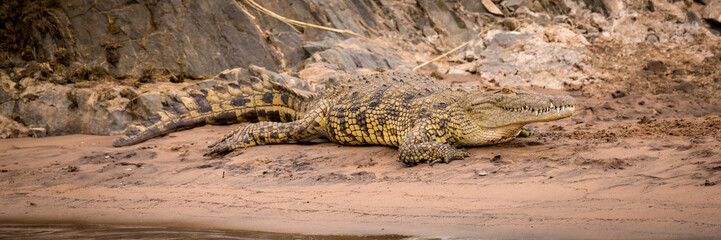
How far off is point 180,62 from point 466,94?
470 cm

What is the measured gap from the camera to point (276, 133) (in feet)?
23.8

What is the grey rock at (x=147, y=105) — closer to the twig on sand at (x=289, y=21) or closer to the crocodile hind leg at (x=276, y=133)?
the crocodile hind leg at (x=276, y=133)

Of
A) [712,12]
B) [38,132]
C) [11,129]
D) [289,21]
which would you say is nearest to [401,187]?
[38,132]

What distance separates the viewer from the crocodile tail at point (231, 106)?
8.09 m

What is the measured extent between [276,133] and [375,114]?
49.1 inches

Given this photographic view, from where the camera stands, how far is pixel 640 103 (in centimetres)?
852

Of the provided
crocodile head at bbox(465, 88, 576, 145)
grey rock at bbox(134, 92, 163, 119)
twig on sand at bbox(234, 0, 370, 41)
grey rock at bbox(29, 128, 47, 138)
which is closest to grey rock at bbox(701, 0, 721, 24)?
twig on sand at bbox(234, 0, 370, 41)

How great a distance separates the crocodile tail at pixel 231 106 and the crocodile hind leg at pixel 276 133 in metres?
0.75

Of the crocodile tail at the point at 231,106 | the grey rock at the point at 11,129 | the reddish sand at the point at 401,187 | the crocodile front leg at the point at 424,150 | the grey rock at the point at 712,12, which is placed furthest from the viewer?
the grey rock at the point at 712,12

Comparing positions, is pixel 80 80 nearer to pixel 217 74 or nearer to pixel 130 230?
pixel 217 74

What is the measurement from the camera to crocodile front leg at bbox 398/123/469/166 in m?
5.82

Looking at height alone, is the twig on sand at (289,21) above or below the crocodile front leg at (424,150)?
above

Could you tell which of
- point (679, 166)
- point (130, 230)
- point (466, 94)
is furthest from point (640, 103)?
point (130, 230)

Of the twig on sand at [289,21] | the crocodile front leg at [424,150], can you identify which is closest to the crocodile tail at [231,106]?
the crocodile front leg at [424,150]
